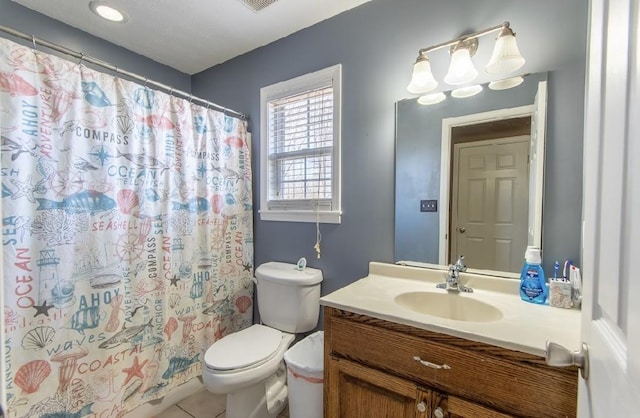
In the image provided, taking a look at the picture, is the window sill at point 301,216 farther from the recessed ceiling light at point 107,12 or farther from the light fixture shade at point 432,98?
the recessed ceiling light at point 107,12

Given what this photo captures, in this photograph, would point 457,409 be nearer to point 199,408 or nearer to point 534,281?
point 534,281

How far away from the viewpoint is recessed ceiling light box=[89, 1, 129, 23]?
170cm

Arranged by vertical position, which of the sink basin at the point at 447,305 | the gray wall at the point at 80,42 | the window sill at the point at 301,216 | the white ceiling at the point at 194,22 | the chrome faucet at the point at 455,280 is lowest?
the sink basin at the point at 447,305

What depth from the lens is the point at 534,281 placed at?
1.18 meters

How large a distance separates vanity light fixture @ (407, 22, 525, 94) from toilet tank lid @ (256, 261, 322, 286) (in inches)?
45.8

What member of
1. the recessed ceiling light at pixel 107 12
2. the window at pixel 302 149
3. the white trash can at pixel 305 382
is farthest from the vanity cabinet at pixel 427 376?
the recessed ceiling light at pixel 107 12

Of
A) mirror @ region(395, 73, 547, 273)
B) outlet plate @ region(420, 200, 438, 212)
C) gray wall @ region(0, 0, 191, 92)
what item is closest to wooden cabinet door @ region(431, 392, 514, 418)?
mirror @ region(395, 73, 547, 273)

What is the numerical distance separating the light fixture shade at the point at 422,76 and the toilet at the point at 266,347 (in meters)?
1.18

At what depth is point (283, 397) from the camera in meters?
1.72

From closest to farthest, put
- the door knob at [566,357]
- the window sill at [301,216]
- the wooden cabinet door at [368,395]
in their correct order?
1. the door knob at [566,357]
2. the wooden cabinet door at [368,395]
3. the window sill at [301,216]

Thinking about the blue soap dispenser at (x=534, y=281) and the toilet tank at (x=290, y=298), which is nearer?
the blue soap dispenser at (x=534, y=281)

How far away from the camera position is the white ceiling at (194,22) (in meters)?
1.70

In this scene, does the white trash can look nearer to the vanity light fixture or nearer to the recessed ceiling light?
the vanity light fixture

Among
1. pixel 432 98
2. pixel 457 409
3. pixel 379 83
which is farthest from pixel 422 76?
pixel 457 409
